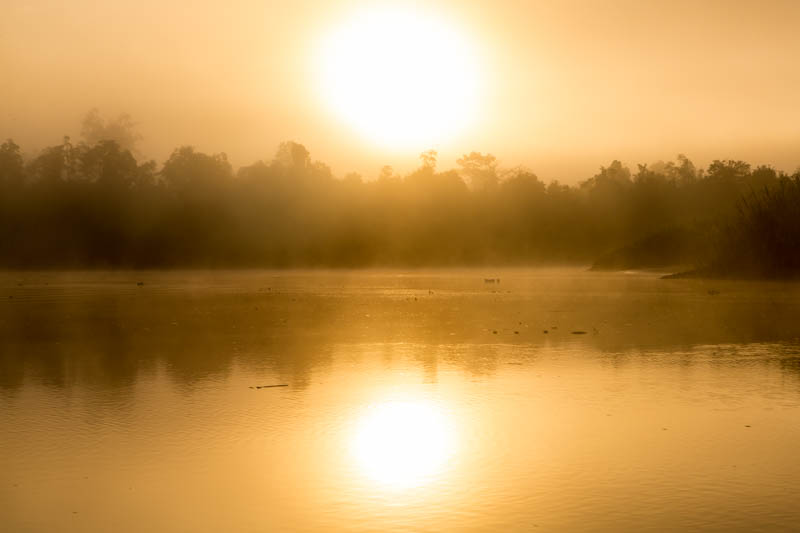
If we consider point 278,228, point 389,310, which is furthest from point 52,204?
point 389,310

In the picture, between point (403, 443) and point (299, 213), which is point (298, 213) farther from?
point (403, 443)

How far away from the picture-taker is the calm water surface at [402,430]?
5984 millimetres

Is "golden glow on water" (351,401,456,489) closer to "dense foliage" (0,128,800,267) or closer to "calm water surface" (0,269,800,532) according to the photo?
"calm water surface" (0,269,800,532)

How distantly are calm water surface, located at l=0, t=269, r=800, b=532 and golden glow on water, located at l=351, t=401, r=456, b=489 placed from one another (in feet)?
0.11

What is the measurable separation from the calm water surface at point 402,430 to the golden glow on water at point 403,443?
0.11 ft

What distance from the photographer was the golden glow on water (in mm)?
6879

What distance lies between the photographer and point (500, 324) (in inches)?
763

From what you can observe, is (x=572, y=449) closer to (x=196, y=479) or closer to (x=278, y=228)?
(x=196, y=479)

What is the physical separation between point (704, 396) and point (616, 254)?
61.5 m

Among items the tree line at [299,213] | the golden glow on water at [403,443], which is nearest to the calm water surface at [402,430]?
the golden glow on water at [403,443]

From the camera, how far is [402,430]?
8.42 m

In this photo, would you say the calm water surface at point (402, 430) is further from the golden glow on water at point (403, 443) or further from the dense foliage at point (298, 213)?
the dense foliage at point (298, 213)

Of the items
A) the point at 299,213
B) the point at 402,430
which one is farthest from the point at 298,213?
the point at 402,430

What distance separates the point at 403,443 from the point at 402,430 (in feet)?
1.66
